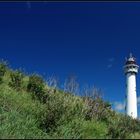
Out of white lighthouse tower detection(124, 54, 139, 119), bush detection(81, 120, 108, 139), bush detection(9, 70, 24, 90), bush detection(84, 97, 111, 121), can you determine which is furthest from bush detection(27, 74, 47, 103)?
white lighthouse tower detection(124, 54, 139, 119)

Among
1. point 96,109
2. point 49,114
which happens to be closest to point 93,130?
point 49,114

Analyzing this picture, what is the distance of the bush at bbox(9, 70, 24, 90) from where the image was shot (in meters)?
22.1

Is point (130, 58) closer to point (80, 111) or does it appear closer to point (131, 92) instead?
point (131, 92)

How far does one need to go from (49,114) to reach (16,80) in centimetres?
615

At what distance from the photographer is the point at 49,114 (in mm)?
17203

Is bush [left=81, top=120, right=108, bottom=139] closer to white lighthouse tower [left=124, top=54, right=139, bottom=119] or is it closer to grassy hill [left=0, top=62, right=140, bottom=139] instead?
grassy hill [left=0, top=62, right=140, bottom=139]

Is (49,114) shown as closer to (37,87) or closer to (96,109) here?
(96,109)

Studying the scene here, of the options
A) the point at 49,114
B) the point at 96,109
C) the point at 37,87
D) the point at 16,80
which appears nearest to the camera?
the point at 49,114

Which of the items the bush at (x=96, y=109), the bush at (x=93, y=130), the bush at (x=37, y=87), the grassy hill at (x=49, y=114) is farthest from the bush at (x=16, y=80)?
the bush at (x=93, y=130)

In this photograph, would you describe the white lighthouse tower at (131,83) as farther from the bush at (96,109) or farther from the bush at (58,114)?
the bush at (58,114)

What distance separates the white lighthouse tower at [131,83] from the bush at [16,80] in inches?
1011

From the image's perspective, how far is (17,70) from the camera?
82.1ft

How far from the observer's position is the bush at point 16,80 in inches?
870

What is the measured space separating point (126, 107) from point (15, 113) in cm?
3300
